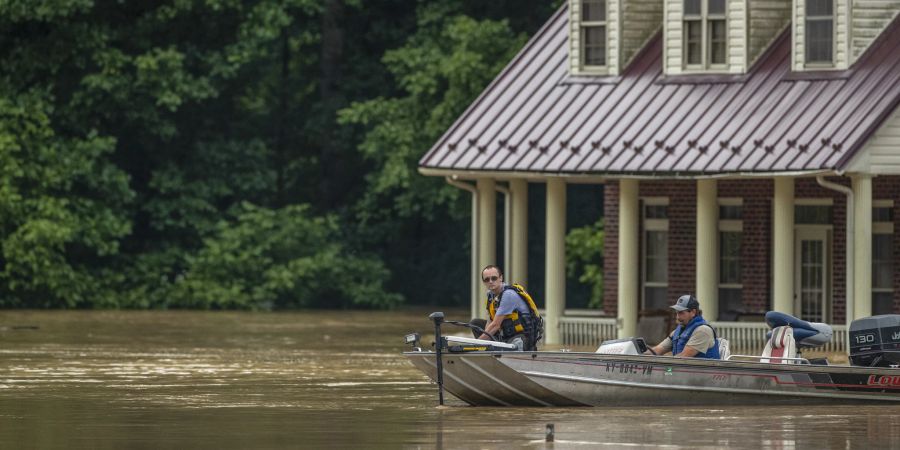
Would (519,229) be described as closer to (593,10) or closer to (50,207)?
(593,10)

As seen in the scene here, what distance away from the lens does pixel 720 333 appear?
3841 cm

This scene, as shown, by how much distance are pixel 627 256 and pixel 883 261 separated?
4278 mm

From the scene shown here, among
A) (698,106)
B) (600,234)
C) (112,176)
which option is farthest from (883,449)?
(112,176)

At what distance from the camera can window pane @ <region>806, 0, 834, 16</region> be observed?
3844 centimetres

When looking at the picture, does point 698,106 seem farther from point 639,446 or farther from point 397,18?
point 397,18

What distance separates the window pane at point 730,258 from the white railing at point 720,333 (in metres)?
2.01

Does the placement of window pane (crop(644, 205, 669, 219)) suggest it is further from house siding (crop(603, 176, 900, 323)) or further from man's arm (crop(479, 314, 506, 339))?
man's arm (crop(479, 314, 506, 339))

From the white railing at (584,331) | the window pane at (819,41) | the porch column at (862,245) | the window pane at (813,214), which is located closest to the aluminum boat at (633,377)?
the porch column at (862,245)

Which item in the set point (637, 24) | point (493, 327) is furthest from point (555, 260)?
point (493, 327)

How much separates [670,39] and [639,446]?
1883cm

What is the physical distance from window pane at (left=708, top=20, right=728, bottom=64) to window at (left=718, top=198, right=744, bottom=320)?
2.50m

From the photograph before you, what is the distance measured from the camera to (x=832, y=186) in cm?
3594

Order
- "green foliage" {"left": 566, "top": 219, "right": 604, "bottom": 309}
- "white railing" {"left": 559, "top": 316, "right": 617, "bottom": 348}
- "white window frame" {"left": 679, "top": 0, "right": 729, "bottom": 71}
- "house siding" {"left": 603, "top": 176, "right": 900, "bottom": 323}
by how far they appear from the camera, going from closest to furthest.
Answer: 1. "house siding" {"left": 603, "top": 176, "right": 900, "bottom": 323}
2. "white window frame" {"left": 679, "top": 0, "right": 729, "bottom": 71}
3. "white railing" {"left": 559, "top": 316, "right": 617, "bottom": 348}
4. "green foliage" {"left": 566, "top": 219, "right": 604, "bottom": 309}

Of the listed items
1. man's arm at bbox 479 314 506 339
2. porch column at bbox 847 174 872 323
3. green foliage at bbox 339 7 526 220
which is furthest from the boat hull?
green foliage at bbox 339 7 526 220
